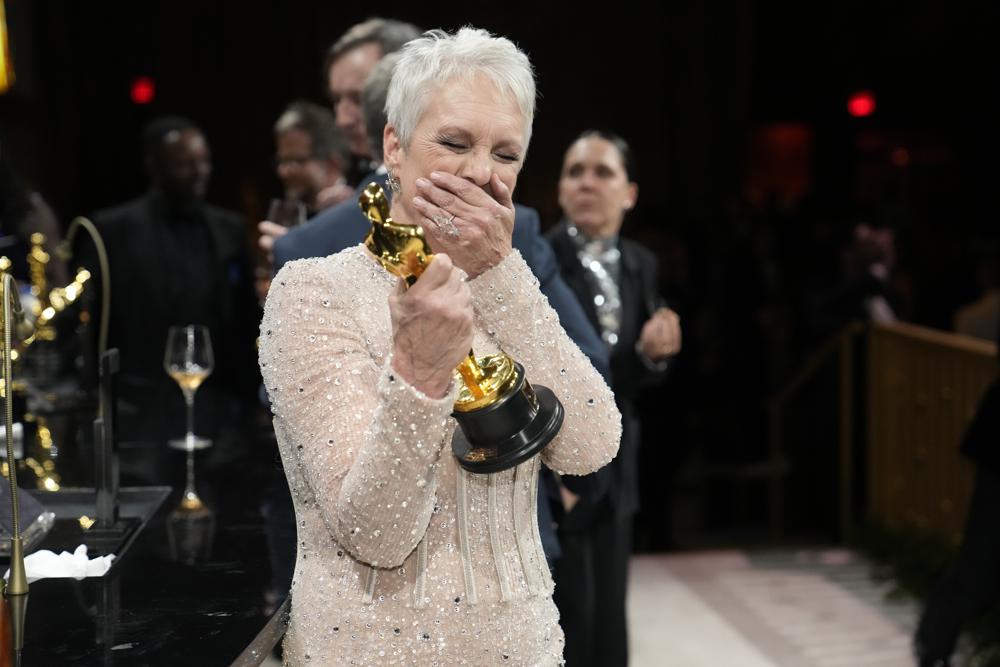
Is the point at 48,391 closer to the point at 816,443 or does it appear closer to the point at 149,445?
the point at 149,445

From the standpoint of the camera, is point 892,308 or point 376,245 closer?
point 376,245

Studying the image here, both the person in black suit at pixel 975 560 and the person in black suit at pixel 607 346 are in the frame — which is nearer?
the person in black suit at pixel 607 346

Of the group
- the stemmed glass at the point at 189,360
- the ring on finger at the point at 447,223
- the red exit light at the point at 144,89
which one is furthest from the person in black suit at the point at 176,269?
the red exit light at the point at 144,89

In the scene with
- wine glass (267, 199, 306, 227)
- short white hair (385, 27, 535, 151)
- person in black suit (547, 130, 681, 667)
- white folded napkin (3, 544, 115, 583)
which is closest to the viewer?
short white hair (385, 27, 535, 151)

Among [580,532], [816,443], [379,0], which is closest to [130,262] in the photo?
[580,532]

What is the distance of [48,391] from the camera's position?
3855 mm

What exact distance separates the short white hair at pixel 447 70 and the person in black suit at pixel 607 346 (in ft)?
5.59

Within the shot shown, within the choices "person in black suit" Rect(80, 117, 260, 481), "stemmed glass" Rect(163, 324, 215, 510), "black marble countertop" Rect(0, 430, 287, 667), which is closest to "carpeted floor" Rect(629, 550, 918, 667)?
"person in black suit" Rect(80, 117, 260, 481)

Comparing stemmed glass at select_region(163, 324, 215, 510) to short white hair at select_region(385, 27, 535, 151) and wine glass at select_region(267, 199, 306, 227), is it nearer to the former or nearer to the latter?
wine glass at select_region(267, 199, 306, 227)

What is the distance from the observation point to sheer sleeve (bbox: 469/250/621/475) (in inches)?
71.9

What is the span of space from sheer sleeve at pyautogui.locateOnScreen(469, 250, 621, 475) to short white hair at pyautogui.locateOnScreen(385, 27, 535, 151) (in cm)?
21

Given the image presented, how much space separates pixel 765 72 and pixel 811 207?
6.69 feet

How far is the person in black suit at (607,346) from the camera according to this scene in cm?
367

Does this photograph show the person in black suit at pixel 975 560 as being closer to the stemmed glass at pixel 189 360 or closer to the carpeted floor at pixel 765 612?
the carpeted floor at pixel 765 612
